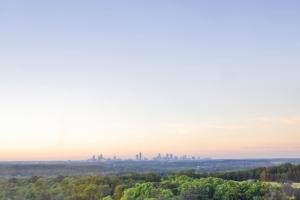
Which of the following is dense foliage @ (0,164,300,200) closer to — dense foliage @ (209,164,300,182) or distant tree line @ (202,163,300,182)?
distant tree line @ (202,163,300,182)

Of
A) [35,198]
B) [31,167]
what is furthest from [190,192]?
[31,167]

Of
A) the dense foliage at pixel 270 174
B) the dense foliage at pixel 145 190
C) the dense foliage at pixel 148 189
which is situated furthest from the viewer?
the dense foliage at pixel 270 174

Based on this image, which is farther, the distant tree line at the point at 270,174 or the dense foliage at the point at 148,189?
the distant tree line at the point at 270,174

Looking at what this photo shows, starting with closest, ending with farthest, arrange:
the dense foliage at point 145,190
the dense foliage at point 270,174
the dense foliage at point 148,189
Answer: the dense foliage at point 145,190, the dense foliage at point 148,189, the dense foliage at point 270,174

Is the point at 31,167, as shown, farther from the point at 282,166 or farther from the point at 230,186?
the point at 230,186

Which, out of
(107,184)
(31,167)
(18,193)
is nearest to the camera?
(18,193)

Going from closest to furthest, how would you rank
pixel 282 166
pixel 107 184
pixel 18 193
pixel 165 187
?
pixel 165 187
pixel 18 193
pixel 107 184
pixel 282 166

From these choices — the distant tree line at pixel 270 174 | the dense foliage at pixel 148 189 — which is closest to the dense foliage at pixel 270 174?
the distant tree line at pixel 270 174

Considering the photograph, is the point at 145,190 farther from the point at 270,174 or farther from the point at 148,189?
the point at 270,174

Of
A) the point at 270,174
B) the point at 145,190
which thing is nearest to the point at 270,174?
the point at 270,174

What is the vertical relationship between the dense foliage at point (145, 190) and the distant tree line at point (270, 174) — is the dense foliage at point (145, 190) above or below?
below

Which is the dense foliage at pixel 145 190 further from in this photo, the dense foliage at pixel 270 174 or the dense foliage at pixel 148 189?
the dense foliage at pixel 270 174
